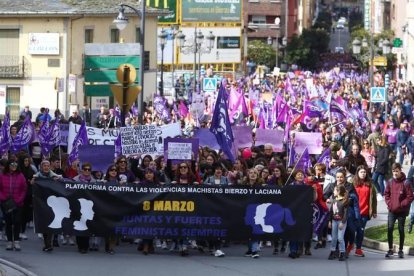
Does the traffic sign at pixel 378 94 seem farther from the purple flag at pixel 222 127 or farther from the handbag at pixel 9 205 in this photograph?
the handbag at pixel 9 205

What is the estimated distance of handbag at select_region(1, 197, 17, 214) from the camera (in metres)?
20.9

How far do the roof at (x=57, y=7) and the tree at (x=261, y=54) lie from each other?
189ft

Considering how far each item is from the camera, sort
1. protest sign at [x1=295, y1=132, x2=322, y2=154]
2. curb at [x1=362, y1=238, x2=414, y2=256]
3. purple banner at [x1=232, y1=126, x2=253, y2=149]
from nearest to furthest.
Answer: curb at [x1=362, y1=238, x2=414, y2=256] < protest sign at [x1=295, y1=132, x2=322, y2=154] < purple banner at [x1=232, y1=126, x2=253, y2=149]

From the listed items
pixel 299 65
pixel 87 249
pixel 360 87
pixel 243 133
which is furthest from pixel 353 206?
pixel 299 65

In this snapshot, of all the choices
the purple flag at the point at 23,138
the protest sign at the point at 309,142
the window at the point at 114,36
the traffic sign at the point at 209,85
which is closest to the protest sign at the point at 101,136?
the purple flag at the point at 23,138

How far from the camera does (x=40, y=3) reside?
53.5m

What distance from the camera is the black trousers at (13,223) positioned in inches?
826

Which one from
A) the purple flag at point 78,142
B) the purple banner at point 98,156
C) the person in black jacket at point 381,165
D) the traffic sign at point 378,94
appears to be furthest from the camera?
the traffic sign at point 378,94

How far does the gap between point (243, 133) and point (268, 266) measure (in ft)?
30.6

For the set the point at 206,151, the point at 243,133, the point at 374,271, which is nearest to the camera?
the point at 374,271

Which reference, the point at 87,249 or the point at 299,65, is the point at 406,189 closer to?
the point at 87,249

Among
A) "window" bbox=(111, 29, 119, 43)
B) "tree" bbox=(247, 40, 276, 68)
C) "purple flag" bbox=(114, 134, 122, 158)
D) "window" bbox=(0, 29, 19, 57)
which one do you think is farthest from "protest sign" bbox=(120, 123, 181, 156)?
"tree" bbox=(247, 40, 276, 68)

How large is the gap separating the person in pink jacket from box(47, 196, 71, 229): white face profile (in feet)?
1.48

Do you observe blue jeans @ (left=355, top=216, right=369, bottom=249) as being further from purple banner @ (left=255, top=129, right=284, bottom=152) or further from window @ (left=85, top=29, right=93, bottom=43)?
window @ (left=85, top=29, right=93, bottom=43)
